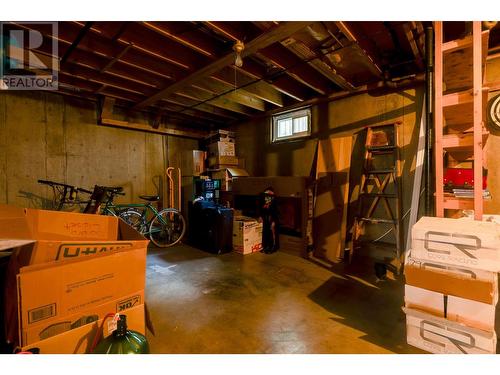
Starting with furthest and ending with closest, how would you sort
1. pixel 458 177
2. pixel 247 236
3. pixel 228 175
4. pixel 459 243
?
1. pixel 228 175
2. pixel 247 236
3. pixel 458 177
4. pixel 459 243

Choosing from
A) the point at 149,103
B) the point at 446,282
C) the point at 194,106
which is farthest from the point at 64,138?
the point at 446,282

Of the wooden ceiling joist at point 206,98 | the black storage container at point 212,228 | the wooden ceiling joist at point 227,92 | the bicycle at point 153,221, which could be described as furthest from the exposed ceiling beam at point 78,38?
the black storage container at point 212,228

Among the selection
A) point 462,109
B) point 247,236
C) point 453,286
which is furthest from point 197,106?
point 453,286

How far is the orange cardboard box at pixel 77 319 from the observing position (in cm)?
110

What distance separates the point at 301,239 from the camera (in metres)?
3.64

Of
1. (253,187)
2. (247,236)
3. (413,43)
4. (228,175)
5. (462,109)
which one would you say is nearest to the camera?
(462,109)

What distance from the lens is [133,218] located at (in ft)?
14.0

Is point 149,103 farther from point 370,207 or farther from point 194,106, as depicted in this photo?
point 370,207

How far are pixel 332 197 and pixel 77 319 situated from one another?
127 inches

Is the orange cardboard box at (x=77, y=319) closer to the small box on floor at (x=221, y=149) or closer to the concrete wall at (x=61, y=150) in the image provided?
the concrete wall at (x=61, y=150)

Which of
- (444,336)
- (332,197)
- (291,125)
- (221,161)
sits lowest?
(444,336)

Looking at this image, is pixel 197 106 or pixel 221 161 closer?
pixel 197 106

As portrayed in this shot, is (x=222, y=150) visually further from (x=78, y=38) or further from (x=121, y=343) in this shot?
(x=121, y=343)

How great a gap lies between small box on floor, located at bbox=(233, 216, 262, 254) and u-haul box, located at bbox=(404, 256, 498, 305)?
2.43 metres
